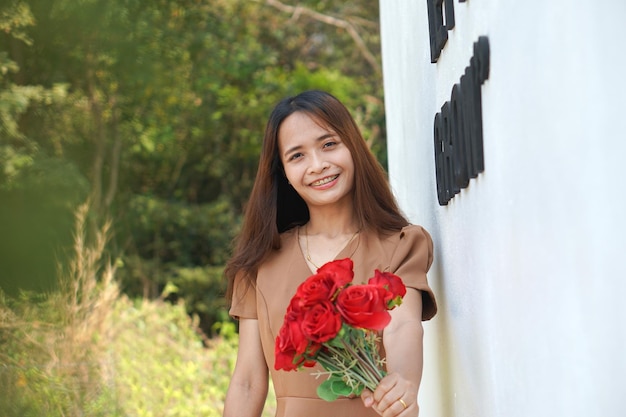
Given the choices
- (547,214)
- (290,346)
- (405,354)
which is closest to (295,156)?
(405,354)

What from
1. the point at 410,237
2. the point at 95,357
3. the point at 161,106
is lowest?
the point at 95,357

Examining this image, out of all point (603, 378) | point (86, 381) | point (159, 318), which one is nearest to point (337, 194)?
point (603, 378)

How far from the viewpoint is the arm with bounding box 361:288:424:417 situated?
1794 mm

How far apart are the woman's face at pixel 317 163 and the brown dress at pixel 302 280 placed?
157mm

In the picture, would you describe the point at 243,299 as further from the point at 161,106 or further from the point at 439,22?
the point at 161,106

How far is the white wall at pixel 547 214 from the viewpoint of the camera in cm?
106

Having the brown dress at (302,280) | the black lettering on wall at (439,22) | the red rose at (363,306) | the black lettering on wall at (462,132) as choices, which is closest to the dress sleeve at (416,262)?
the brown dress at (302,280)

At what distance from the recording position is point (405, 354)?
2127mm

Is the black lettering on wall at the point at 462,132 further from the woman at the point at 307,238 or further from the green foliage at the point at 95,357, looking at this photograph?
the green foliage at the point at 95,357

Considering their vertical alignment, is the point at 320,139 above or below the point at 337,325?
above

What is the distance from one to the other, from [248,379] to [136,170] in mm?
9594

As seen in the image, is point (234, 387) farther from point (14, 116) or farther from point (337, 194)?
point (14, 116)

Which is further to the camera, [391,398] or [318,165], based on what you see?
[318,165]

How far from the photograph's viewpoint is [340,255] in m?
2.49
